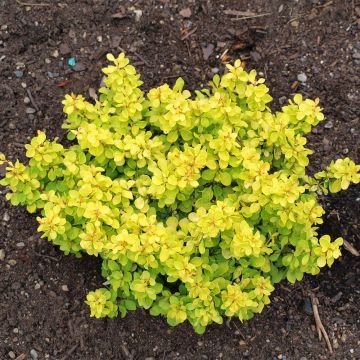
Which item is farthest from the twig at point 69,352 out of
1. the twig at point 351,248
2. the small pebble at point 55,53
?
the small pebble at point 55,53

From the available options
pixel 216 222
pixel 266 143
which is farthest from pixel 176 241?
pixel 266 143

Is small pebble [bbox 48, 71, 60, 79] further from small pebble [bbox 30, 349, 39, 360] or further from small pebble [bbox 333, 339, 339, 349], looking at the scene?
small pebble [bbox 333, 339, 339, 349]

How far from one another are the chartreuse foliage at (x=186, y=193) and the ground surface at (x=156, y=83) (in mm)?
639

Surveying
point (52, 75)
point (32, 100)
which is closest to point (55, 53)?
point (52, 75)

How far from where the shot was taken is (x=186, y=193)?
10.5ft

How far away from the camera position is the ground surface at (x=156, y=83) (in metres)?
4.00

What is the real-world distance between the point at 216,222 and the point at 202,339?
1448 millimetres

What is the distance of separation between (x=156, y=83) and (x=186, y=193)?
5.45 feet

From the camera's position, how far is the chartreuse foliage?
9.78 feet

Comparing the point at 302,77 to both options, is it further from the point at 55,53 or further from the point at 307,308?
the point at 55,53

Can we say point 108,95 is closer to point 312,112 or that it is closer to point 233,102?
point 233,102

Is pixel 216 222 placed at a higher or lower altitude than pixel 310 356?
higher

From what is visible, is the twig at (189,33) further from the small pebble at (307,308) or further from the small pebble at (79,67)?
the small pebble at (307,308)

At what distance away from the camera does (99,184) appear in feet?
9.99
